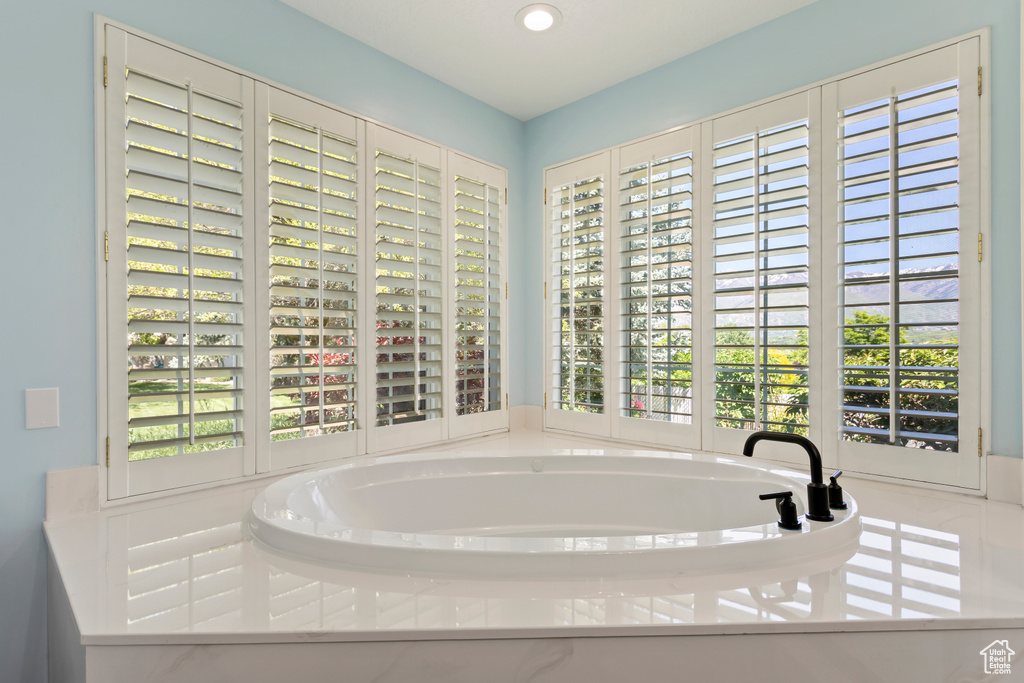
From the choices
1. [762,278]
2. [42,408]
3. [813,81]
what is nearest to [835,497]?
[762,278]

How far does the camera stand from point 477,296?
2.74 meters

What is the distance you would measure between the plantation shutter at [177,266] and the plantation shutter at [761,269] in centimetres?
188

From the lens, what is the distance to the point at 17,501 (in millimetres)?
1434

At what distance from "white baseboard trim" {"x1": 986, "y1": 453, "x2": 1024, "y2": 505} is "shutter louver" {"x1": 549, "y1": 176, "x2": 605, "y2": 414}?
1477mm

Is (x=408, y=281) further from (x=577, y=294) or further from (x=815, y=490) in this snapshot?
(x=815, y=490)

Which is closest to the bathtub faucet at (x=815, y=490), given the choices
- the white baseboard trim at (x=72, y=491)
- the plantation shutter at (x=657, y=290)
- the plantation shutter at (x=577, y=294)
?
the plantation shutter at (x=657, y=290)

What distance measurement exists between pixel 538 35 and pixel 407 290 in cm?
123

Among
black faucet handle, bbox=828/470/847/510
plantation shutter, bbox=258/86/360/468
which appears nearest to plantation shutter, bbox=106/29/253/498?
plantation shutter, bbox=258/86/360/468

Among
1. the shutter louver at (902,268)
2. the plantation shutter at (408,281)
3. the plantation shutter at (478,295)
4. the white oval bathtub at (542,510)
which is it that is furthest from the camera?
the plantation shutter at (478,295)

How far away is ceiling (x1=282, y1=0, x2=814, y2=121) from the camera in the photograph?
6.64 feet

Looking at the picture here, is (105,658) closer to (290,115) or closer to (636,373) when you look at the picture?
(290,115)

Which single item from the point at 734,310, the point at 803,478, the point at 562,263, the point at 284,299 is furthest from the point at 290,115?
the point at 803,478

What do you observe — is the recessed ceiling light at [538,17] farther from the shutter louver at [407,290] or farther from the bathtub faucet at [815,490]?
the bathtub faucet at [815,490]

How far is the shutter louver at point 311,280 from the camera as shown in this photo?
1938 millimetres
